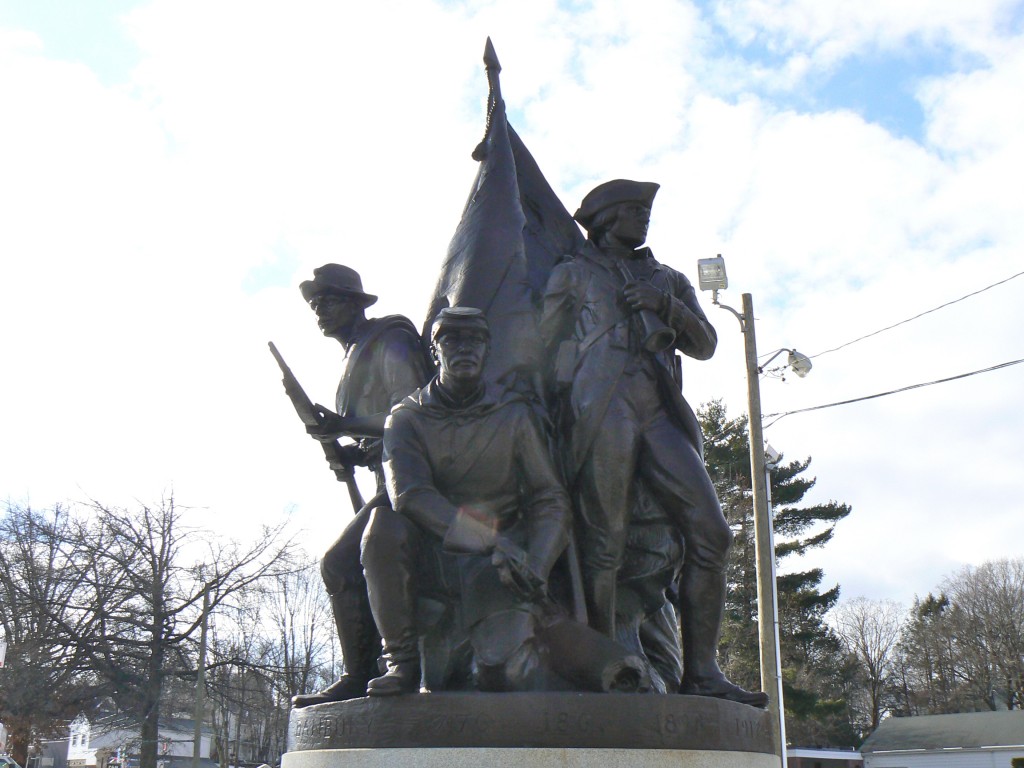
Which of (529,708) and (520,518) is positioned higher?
(520,518)

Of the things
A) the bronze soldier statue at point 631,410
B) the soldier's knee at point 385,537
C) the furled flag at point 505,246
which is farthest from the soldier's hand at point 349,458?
the soldier's knee at point 385,537

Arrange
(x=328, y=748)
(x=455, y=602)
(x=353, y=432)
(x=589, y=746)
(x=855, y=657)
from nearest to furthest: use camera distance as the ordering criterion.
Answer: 1. (x=589, y=746)
2. (x=328, y=748)
3. (x=455, y=602)
4. (x=353, y=432)
5. (x=855, y=657)

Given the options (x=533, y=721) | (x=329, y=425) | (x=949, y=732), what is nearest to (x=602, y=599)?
(x=533, y=721)

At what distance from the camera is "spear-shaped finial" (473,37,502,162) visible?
260 inches

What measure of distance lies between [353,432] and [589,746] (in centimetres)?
226

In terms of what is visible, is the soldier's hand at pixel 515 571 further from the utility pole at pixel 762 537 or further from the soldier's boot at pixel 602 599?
the utility pole at pixel 762 537

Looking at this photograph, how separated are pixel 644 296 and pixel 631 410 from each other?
1.91 ft

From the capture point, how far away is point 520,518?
471cm

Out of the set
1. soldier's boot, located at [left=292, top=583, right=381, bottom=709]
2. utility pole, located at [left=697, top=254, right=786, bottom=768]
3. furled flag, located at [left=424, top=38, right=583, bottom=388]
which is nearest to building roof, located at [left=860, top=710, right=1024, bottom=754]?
utility pole, located at [left=697, top=254, right=786, bottom=768]

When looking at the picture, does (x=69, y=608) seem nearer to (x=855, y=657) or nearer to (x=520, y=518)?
(x=520, y=518)

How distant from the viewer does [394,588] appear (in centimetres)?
434

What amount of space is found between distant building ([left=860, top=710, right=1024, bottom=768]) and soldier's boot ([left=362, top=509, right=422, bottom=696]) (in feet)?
129

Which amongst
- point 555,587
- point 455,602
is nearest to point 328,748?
point 455,602

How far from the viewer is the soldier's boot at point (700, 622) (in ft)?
15.5
